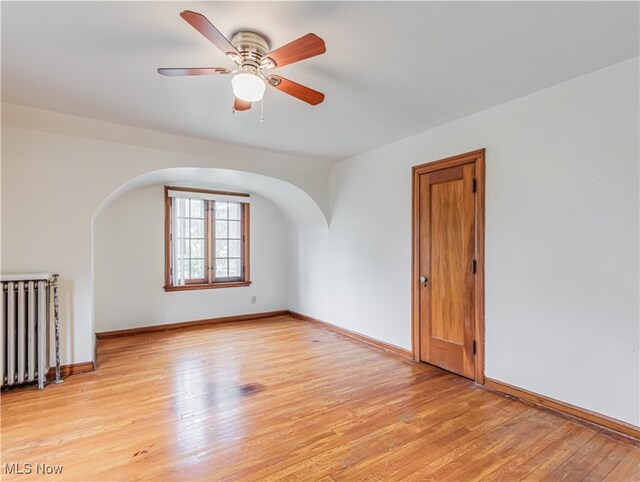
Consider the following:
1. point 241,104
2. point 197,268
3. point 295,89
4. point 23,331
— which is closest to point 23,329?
point 23,331

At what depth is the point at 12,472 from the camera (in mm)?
1823

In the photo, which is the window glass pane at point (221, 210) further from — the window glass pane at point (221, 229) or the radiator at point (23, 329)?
the radiator at point (23, 329)

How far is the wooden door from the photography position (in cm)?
310

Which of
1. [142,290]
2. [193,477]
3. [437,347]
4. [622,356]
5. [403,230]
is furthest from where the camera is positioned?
[142,290]

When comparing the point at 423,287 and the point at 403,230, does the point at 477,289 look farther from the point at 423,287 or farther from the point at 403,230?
the point at 403,230

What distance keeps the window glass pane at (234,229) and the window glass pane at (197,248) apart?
0.51 m

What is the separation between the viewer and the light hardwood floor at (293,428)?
6.12 ft

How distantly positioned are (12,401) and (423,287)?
3796 millimetres

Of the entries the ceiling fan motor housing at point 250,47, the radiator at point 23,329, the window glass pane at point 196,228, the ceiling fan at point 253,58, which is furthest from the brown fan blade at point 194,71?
the window glass pane at point 196,228

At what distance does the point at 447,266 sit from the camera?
3279 millimetres

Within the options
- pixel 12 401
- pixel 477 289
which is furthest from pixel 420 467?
pixel 12 401

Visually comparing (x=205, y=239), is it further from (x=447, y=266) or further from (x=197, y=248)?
(x=447, y=266)

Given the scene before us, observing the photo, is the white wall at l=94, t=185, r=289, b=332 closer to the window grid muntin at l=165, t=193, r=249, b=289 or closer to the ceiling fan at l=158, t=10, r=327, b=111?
the window grid muntin at l=165, t=193, r=249, b=289

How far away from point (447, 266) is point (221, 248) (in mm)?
3668
